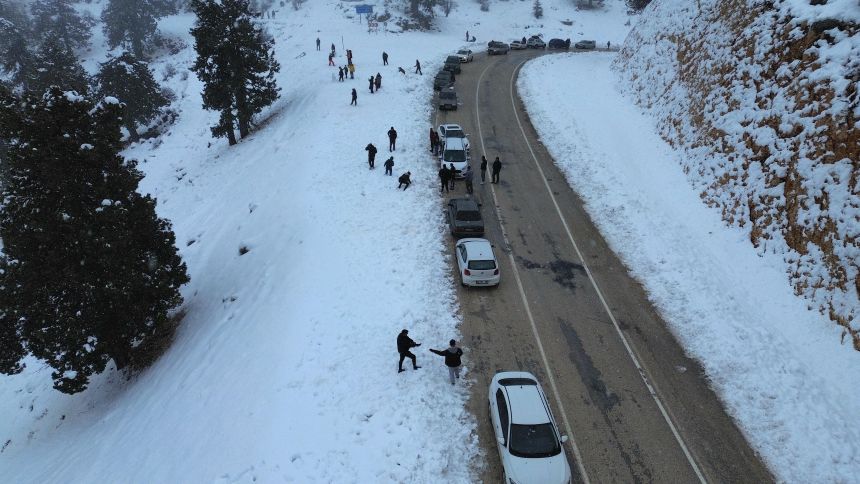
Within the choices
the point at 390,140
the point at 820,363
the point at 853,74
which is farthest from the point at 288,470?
the point at 853,74

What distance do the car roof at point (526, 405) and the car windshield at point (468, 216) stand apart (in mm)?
10027

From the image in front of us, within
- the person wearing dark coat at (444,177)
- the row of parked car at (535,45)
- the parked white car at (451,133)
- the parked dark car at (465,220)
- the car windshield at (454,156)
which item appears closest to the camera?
the parked dark car at (465,220)

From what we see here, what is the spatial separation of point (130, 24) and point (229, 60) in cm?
6425

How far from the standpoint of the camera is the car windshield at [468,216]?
20859 millimetres

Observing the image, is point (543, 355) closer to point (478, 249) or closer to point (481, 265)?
point (481, 265)

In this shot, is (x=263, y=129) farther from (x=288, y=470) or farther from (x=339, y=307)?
(x=288, y=470)

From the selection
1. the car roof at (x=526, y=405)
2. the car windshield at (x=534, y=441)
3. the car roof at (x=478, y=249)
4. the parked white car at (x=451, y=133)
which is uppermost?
the parked white car at (x=451, y=133)

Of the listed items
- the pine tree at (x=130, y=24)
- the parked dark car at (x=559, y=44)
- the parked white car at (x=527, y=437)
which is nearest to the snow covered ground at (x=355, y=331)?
the parked white car at (x=527, y=437)

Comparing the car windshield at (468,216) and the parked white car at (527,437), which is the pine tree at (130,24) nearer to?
the car windshield at (468,216)

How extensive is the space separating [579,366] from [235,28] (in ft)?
110

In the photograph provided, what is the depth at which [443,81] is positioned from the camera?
134ft

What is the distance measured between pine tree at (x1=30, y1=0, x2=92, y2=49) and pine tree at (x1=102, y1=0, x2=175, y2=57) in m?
4.02

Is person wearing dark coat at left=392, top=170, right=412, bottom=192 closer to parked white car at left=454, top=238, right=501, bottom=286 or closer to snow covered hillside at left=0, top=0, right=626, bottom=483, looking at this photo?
snow covered hillside at left=0, top=0, right=626, bottom=483

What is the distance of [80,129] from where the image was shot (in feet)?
59.1
